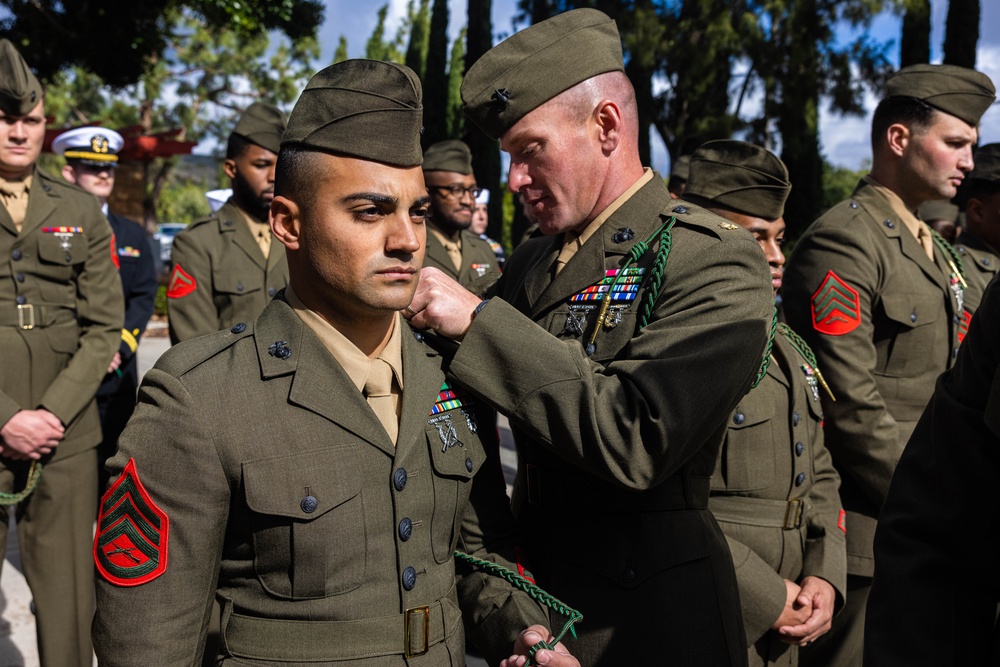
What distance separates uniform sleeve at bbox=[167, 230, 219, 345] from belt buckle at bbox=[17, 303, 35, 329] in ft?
2.49

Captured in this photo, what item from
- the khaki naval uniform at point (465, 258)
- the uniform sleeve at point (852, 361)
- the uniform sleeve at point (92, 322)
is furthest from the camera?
the khaki naval uniform at point (465, 258)

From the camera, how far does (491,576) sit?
2168 mm

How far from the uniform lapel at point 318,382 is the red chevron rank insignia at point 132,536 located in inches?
12.4

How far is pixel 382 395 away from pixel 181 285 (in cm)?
307

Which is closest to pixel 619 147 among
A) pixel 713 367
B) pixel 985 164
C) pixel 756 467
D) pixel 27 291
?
pixel 713 367

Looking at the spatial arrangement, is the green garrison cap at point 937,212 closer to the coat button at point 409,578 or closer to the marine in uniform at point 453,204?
the marine in uniform at point 453,204

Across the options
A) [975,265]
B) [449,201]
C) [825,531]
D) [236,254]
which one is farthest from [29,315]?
[975,265]

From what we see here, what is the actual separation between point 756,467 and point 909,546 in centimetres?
138

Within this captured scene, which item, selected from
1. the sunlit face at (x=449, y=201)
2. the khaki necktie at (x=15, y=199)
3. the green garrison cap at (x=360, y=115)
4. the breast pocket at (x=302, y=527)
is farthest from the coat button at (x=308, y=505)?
the sunlit face at (x=449, y=201)

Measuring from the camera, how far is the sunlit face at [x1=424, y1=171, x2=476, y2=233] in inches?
275

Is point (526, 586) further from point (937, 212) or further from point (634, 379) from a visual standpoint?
point (937, 212)

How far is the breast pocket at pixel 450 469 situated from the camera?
1994 mm

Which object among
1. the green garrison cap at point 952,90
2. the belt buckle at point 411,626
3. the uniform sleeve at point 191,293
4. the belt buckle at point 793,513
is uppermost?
the green garrison cap at point 952,90

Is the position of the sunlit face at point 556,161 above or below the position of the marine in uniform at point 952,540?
above
